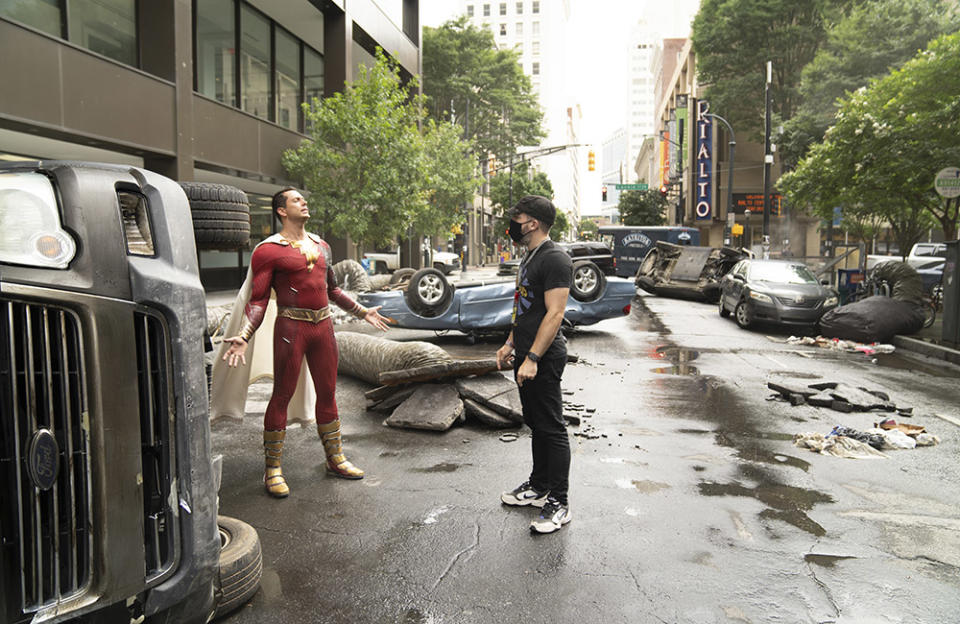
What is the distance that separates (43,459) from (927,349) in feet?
45.6

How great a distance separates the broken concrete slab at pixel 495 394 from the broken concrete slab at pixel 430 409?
12 centimetres

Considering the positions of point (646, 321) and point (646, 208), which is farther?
point (646, 208)

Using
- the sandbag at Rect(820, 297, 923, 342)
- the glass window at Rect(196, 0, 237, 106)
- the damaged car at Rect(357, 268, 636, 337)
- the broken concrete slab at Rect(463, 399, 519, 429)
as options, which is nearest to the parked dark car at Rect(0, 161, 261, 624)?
the broken concrete slab at Rect(463, 399, 519, 429)

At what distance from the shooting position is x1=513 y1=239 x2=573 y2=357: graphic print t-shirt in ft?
13.1

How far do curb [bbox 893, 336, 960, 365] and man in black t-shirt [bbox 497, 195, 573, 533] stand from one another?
33.6ft

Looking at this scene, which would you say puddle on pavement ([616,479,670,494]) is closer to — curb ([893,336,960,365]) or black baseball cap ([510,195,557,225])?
black baseball cap ([510,195,557,225])

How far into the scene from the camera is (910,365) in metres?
11.0

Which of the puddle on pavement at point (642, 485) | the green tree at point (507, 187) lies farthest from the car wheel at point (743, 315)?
the green tree at point (507, 187)

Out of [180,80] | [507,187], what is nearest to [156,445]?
[180,80]

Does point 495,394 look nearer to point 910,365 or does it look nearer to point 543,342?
point 543,342

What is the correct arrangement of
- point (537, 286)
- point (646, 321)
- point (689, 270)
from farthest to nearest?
point (689, 270) → point (646, 321) → point (537, 286)

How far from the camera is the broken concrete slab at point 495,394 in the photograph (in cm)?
630

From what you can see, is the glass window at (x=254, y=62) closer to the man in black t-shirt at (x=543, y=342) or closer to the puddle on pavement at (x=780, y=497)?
the man in black t-shirt at (x=543, y=342)

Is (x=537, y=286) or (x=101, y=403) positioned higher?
(x=537, y=286)
